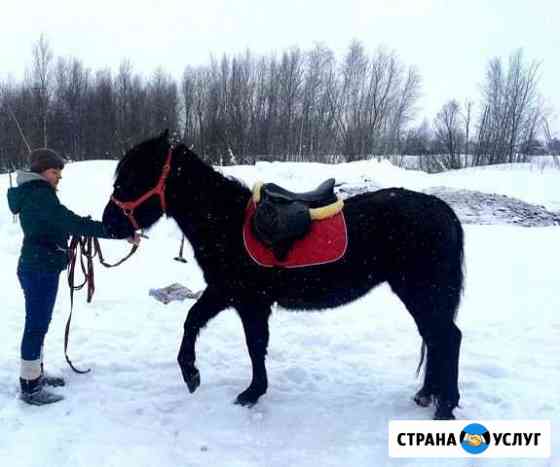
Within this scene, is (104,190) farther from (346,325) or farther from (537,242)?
(537,242)

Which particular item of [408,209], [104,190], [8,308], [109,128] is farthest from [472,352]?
[109,128]

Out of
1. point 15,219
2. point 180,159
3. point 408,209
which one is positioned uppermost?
point 180,159

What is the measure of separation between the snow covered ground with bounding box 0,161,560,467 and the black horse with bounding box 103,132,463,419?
32 cm

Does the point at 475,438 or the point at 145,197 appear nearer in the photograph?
the point at 475,438

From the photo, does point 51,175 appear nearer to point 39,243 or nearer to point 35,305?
point 39,243

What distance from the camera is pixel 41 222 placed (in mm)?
2814

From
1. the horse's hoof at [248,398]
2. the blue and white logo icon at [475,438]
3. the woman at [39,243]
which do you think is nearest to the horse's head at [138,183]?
the woman at [39,243]

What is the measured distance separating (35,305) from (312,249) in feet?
6.43

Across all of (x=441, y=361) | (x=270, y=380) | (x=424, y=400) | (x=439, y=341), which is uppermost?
(x=439, y=341)

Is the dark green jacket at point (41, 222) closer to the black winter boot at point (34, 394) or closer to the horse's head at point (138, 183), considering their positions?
the horse's head at point (138, 183)

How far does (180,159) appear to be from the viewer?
2873 mm

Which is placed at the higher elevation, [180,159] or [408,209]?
[180,159]

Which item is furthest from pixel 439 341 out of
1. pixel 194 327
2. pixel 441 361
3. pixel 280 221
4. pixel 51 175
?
pixel 51 175

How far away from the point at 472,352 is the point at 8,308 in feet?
16.5
